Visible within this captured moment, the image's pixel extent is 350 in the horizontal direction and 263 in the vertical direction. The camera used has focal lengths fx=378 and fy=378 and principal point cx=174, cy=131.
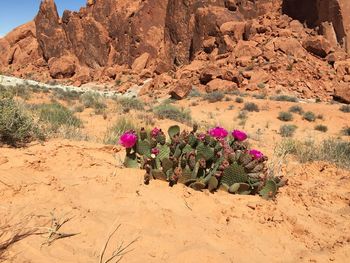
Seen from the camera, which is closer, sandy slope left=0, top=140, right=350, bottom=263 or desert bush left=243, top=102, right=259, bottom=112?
sandy slope left=0, top=140, right=350, bottom=263

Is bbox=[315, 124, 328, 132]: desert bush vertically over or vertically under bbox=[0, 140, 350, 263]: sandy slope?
under

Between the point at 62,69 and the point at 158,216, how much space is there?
3790 cm

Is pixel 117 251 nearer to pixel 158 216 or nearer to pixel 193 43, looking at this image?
pixel 158 216

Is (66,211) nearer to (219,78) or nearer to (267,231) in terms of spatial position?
(267,231)

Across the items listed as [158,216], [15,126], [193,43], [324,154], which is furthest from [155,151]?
[193,43]

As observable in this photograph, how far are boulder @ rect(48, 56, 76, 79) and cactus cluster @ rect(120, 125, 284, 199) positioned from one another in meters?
36.6

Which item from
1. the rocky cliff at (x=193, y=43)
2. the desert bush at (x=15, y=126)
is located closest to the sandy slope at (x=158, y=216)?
the desert bush at (x=15, y=126)

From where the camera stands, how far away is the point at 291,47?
82.5 ft

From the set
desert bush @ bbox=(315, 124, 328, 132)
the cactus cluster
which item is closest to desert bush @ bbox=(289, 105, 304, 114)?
desert bush @ bbox=(315, 124, 328, 132)

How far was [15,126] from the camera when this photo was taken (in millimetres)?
4715

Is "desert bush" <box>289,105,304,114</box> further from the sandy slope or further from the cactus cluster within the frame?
the cactus cluster

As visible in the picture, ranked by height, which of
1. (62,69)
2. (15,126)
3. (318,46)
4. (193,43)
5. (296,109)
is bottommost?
(296,109)

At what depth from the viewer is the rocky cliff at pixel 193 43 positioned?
2353 centimetres

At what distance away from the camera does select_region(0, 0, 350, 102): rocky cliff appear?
23531mm
